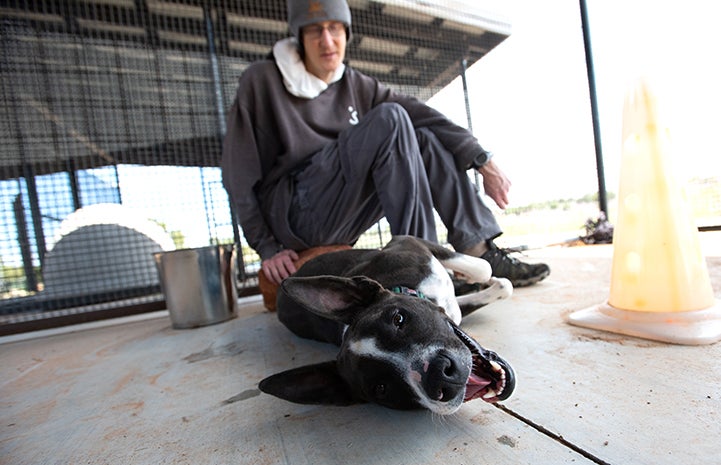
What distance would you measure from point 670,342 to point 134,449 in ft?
5.02

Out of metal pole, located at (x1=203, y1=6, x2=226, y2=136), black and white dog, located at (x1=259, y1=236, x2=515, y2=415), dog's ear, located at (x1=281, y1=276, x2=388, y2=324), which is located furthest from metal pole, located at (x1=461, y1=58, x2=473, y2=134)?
dog's ear, located at (x1=281, y1=276, x2=388, y2=324)

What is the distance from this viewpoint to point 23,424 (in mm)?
1187

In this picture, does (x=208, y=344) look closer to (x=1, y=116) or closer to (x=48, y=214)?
(x=48, y=214)

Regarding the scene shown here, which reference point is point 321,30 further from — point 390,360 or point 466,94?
point 466,94

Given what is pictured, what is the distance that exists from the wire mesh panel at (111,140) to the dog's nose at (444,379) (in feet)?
8.93

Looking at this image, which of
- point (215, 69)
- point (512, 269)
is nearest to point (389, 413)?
point (512, 269)

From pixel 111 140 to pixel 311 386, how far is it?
3340 millimetres

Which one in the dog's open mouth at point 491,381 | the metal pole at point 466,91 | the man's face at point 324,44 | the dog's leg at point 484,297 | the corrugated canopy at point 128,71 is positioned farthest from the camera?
the metal pole at point 466,91

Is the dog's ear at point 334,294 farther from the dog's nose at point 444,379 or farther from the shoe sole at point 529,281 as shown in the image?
the shoe sole at point 529,281

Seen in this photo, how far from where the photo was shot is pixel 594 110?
13.4 feet

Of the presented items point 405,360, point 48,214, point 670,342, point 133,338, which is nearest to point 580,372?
point 670,342

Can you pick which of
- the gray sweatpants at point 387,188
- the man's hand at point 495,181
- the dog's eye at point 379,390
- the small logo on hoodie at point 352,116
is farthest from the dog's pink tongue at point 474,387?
the small logo on hoodie at point 352,116

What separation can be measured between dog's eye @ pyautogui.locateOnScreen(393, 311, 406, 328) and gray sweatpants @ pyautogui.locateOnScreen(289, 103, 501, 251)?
43.6 inches

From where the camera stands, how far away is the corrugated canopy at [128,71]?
10.0ft
